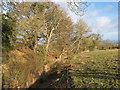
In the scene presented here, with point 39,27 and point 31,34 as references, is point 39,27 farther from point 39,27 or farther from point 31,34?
point 31,34

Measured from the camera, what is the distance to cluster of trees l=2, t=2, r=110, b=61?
496 centimetres

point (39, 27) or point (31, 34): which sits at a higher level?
point (39, 27)

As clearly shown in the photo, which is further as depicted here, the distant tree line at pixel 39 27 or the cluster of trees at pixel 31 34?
the distant tree line at pixel 39 27

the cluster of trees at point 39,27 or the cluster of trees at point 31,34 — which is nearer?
the cluster of trees at point 31,34

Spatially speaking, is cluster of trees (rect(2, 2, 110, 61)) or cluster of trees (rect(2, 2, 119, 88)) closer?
cluster of trees (rect(2, 2, 119, 88))

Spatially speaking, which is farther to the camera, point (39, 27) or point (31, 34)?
point (39, 27)

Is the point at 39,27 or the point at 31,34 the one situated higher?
the point at 39,27

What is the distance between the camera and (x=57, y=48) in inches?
285

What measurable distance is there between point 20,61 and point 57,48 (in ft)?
10.7

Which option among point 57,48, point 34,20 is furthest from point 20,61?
point 57,48

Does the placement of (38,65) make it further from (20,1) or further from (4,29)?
(20,1)

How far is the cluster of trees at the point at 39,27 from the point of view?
4.96m

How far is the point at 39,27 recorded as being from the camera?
6.13m

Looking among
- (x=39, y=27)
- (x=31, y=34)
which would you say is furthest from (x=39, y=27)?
(x=31, y=34)
